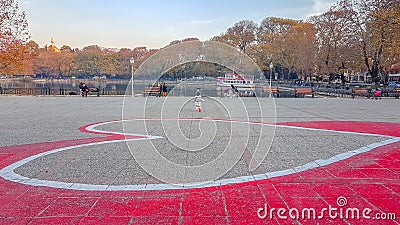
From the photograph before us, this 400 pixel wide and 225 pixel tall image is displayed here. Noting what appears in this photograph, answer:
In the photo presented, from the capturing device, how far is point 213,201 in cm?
440

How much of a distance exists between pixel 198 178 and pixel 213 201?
1.06 m

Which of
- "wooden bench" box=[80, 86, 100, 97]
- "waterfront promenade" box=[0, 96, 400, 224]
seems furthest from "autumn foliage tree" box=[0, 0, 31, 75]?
"waterfront promenade" box=[0, 96, 400, 224]

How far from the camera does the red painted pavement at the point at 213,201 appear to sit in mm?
3865

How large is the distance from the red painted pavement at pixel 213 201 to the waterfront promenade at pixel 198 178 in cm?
1

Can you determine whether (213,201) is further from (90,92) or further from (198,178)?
(90,92)

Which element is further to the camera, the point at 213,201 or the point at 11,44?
the point at 11,44

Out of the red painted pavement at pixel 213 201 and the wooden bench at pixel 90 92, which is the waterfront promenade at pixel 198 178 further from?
the wooden bench at pixel 90 92

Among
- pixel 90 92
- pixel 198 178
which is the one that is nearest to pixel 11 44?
pixel 90 92

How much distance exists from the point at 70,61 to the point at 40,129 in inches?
3143

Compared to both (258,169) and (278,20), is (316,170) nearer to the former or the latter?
(258,169)

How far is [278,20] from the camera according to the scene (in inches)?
2603

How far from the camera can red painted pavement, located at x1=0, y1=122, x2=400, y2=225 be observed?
3.87 metres

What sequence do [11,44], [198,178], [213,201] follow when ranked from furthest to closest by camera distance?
1. [11,44]
2. [198,178]
3. [213,201]

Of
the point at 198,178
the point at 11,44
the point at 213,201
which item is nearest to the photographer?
the point at 213,201
